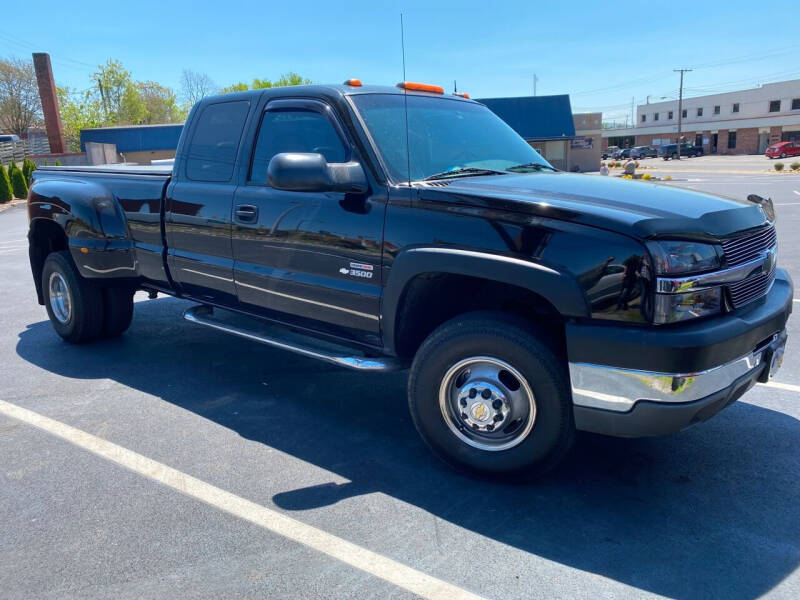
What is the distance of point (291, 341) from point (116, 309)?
8.09 feet

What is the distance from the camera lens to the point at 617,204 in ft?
10.0

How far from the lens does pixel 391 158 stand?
3686 mm

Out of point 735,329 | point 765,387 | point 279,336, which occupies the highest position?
point 735,329

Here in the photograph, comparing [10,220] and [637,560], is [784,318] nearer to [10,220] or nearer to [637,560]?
[637,560]

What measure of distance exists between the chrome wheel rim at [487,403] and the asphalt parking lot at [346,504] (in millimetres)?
275

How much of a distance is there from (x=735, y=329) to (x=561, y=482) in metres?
1.14

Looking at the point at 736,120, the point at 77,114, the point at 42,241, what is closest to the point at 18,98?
the point at 77,114

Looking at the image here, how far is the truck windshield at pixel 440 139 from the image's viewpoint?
376 centimetres

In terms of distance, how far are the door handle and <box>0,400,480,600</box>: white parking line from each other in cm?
153

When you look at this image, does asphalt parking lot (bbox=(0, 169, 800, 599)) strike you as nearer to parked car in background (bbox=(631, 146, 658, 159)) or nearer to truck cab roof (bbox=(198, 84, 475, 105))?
truck cab roof (bbox=(198, 84, 475, 105))

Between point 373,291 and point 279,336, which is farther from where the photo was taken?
point 279,336

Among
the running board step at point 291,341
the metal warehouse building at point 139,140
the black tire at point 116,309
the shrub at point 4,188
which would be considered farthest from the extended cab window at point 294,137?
the metal warehouse building at point 139,140

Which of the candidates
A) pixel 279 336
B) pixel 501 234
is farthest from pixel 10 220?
pixel 501 234

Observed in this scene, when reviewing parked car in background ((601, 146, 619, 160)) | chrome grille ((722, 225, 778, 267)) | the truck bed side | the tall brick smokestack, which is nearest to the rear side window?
the truck bed side
